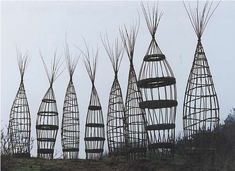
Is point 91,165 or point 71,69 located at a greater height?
point 71,69

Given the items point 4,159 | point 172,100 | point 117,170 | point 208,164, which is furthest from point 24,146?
point 208,164

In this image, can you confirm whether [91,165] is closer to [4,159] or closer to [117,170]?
[117,170]

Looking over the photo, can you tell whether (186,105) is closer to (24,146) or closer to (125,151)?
(125,151)

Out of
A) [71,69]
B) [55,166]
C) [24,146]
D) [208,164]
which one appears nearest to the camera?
[208,164]

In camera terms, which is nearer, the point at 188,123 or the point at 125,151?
the point at 188,123

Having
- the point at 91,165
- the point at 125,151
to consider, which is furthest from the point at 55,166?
the point at 125,151

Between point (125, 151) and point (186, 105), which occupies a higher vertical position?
point (186, 105)

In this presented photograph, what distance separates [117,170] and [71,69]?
3641 millimetres

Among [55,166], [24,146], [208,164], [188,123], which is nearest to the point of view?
[208,164]

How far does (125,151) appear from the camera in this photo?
8.17 metres

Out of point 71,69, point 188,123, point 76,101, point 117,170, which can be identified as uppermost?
point 71,69

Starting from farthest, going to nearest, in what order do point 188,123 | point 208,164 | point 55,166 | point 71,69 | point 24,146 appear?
point 71,69 → point 24,146 → point 55,166 → point 188,123 → point 208,164

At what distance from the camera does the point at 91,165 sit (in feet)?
25.9

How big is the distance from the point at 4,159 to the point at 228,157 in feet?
11.1
